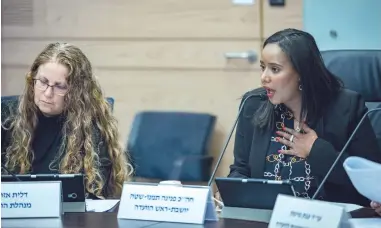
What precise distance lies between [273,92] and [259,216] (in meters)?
0.49

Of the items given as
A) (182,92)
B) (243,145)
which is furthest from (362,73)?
(182,92)

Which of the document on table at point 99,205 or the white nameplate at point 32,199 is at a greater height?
the white nameplate at point 32,199

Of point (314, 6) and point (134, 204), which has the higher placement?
point (314, 6)

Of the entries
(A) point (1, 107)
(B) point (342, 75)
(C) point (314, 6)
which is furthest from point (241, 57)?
(A) point (1, 107)

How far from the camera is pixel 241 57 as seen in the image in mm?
4055

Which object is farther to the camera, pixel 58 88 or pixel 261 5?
pixel 261 5

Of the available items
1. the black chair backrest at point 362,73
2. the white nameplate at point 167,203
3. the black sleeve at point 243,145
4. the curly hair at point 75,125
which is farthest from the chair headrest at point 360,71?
the white nameplate at point 167,203

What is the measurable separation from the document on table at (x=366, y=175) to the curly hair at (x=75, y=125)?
1.00 m

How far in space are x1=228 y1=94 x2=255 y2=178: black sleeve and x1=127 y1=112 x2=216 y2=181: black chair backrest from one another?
1.34 meters

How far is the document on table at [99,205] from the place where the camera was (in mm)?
2166

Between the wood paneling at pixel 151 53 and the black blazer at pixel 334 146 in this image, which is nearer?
the black blazer at pixel 334 146

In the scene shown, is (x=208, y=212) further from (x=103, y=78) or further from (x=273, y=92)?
(x=103, y=78)

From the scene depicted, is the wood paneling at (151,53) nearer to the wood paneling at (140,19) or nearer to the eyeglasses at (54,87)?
the wood paneling at (140,19)

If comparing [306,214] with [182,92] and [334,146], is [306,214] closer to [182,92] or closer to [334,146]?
[334,146]
